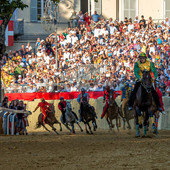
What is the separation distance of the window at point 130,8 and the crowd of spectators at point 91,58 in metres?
5.07

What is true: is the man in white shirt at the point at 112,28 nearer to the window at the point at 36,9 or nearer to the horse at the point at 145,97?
the window at the point at 36,9

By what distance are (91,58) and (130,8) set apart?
10558 millimetres

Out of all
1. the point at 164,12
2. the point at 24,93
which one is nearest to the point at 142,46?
the point at 24,93

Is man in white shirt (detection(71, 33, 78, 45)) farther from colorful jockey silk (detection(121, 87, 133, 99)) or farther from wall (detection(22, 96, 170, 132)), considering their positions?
colorful jockey silk (detection(121, 87, 133, 99))

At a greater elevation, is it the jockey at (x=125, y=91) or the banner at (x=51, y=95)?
the jockey at (x=125, y=91)

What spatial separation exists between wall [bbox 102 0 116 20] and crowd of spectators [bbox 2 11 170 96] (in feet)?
14.7

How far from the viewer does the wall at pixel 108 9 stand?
3919 centimetres

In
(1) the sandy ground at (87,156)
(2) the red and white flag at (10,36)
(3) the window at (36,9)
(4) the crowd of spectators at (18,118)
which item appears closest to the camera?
(1) the sandy ground at (87,156)

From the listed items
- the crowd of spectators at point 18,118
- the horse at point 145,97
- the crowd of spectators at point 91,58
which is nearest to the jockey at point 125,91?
the crowd of spectators at point 91,58

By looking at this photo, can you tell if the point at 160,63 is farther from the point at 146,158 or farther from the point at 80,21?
the point at 146,158

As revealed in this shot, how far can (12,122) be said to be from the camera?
953 inches

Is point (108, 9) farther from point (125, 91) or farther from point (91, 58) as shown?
point (125, 91)

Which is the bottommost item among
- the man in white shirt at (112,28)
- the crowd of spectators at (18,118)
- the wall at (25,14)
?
the crowd of spectators at (18,118)

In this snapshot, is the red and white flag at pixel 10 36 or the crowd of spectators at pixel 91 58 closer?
the crowd of spectators at pixel 91 58
